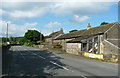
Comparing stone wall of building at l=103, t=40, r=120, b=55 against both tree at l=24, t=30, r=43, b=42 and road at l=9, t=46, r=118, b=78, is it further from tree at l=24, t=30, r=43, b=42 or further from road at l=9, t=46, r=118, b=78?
tree at l=24, t=30, r=43, b=42

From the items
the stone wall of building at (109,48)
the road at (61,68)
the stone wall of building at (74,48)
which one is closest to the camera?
the road at (61,68)

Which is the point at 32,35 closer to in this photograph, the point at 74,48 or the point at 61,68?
the point at 74,48

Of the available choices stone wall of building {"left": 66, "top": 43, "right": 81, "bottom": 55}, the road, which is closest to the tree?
stone wall of building {"left": 66, "top": 43, "right": 81, "bottom": 55}

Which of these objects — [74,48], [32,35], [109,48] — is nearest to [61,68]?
[109,48]

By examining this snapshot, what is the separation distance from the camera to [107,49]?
77.4 feet

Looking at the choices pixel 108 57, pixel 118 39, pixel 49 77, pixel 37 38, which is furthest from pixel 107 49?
pixel 37 38

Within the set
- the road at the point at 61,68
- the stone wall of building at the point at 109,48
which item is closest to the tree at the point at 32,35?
the stone wall of building at the point at 109,48

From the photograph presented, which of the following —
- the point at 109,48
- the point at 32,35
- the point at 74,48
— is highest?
the point at 32,35

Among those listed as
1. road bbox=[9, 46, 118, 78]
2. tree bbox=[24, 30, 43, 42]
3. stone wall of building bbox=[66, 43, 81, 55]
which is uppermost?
tree bbox=[24, 30, 43, 42]

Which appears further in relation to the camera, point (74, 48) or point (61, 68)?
point (74, 48)

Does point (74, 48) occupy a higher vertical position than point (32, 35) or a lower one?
lower

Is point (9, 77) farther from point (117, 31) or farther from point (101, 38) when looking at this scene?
point (117, 31)

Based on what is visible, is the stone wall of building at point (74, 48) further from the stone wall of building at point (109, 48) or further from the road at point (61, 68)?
the road at point (61, 68)

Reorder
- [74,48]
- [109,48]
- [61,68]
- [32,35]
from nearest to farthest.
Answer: [61,68] → [109,48] → [74,48] → [32,35]
